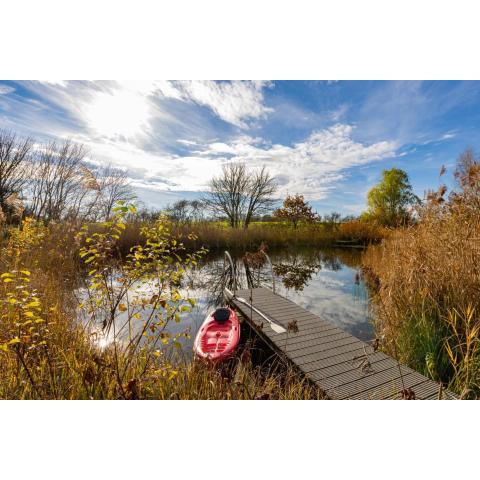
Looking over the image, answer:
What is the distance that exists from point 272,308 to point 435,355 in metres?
2.53

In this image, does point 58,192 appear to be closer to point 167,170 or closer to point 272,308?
point 167,170

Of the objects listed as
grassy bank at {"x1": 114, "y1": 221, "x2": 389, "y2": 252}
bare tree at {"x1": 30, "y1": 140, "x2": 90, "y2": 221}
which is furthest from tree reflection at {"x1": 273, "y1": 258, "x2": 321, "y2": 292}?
bare tree at {"x1": 30, "y1": 140, "x2": 90, "y2": 221}

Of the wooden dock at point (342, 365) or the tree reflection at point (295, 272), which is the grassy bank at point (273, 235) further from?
the wooden dock at point (342, 365)

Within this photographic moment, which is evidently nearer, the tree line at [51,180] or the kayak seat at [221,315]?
the kayak seat at [221,315]

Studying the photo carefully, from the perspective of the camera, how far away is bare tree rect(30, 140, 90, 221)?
494 centimetres

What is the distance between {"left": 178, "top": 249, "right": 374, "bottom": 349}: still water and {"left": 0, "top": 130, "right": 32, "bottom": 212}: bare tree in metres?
3.64

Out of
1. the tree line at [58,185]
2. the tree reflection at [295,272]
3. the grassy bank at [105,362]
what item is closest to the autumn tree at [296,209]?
the tree reflection at [295,272]

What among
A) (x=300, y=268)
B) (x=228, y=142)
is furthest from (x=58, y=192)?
(x=300, y=268)

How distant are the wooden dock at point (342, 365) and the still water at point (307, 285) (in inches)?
42.7

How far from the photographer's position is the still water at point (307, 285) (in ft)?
16.5

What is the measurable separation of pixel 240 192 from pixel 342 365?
14454 mm

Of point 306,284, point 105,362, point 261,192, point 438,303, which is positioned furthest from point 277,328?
point 261,192

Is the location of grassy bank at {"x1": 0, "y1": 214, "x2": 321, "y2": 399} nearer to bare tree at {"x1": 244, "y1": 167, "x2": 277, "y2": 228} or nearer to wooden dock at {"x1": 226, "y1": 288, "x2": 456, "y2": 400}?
wooden dock at {"x1": 226, "y1": 288, "x2": 456, "y2": 400}

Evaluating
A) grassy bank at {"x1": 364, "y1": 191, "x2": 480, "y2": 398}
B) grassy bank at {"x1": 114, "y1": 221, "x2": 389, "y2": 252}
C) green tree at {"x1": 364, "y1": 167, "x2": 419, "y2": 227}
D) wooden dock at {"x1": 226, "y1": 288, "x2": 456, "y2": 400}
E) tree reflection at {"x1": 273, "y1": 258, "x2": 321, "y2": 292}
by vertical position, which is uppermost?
green tree at {"x1": 364, "y1": 167, "x2": 419, "y2": 227}
